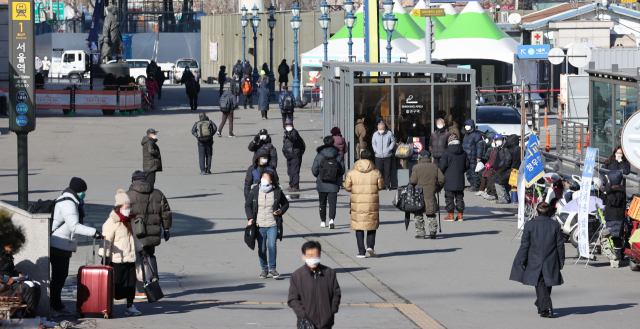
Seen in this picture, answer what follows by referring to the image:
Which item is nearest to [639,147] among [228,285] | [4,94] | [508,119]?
[228,285]

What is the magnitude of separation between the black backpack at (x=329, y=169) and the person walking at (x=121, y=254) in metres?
6.19

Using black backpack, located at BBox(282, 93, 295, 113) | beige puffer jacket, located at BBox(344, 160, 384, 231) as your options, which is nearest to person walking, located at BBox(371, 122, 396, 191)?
beige puffer jacket, located at BBox(344, 160, 384, 231)

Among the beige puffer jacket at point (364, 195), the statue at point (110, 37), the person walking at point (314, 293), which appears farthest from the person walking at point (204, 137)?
the statue at point (110, 37)

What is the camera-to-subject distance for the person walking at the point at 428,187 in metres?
14.5

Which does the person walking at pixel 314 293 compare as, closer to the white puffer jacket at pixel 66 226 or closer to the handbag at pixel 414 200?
the white puffer jacket at pixel 66 226

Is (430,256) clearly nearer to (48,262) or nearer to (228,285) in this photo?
(228,285)

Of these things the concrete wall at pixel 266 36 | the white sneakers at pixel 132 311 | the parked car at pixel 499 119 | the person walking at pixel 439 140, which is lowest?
the white sneakers at pixel 132 311

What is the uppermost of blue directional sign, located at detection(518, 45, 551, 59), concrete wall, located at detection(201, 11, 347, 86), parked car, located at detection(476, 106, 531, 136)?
concrete wall, located at detection(201, 11, 347, 86)

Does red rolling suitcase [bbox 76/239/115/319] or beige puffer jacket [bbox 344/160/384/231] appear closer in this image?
red rolling suitcase [bbox 76/239/115/319]

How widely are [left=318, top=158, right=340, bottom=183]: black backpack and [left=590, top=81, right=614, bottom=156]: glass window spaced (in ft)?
19.3

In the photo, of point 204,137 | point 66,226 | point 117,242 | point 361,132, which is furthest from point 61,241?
point 204,137

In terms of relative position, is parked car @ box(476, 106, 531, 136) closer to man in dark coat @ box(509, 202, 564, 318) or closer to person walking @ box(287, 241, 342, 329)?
man in dark coat @ box(509, 202, 564, 318)

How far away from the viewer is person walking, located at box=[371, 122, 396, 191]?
1980 cm

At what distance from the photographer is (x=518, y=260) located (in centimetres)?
972
